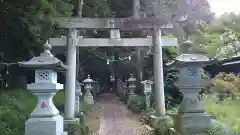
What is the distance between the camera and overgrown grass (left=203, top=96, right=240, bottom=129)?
7.85 metres

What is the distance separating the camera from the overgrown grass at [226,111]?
7.85 metres

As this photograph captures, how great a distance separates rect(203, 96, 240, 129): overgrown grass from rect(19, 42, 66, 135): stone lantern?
4.58 m

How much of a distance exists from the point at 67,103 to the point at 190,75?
17.2ft

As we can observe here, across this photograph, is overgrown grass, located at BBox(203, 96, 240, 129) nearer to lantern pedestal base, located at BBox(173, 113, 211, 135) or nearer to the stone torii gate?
lantern pedestal base, located at BBox(173, 113, 211, 135)

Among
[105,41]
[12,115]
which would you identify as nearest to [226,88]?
[105,41]

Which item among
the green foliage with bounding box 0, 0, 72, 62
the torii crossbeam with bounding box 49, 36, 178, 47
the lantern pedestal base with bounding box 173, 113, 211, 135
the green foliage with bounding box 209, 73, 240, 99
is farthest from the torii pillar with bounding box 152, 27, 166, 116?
the green foliage with bounding box 0, 0, 72, 62

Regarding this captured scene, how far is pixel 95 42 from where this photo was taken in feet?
38.3

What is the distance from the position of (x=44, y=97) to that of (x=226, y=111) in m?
5.80

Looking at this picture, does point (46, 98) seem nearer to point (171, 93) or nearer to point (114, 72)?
point (171, 93)

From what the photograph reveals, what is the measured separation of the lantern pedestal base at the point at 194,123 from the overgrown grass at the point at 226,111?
0.72 m

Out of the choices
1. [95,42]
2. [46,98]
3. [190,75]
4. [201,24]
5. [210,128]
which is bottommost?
[210,128]

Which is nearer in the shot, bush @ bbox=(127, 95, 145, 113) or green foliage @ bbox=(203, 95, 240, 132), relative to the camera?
green foliage @ bbox=(203, 95, 240, 132)

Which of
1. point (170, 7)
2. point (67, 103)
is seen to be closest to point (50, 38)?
point (67, 103)

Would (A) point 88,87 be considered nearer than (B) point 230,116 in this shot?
No
